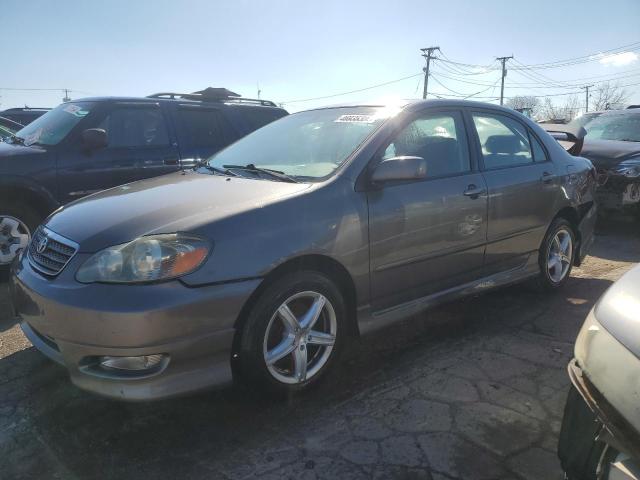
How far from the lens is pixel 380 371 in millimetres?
3178

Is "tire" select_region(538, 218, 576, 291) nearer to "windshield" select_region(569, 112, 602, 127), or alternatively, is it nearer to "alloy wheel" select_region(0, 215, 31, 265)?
"alloy wheel" select_region(0, 215, 31, 265)

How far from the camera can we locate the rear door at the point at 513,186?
12.5 feet

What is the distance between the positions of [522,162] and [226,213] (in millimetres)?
2670

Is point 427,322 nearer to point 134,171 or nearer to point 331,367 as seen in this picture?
point 331,367

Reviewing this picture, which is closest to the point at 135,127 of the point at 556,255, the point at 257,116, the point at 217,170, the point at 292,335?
the point at 257,116

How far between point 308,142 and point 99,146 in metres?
2.78

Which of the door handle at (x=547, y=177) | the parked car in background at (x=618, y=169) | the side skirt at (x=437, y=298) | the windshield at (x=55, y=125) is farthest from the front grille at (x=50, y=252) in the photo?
the parked car in background at (x=618, y=169)

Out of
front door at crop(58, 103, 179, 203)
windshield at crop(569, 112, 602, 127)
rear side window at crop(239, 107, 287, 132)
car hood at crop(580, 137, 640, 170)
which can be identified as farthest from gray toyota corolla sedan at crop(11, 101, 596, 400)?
windshield at crop(569, 112, 602, 127)

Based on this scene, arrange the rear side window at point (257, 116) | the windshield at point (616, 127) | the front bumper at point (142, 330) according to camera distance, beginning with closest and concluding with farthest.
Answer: the front bumper at point (142, 330) < the rear side window at point (257, 116) < the windshield at point (616, 127)

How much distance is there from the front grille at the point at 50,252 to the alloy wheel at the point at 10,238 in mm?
2302

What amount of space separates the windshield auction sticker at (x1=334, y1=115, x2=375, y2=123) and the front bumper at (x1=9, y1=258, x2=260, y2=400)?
1.46 metres

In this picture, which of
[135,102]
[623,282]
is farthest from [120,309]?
[135,102]

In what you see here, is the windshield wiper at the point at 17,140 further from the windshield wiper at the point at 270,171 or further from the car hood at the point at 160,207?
the windshield wiper at the point at 270,171

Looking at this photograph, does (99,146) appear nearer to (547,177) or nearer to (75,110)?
(75,110)
